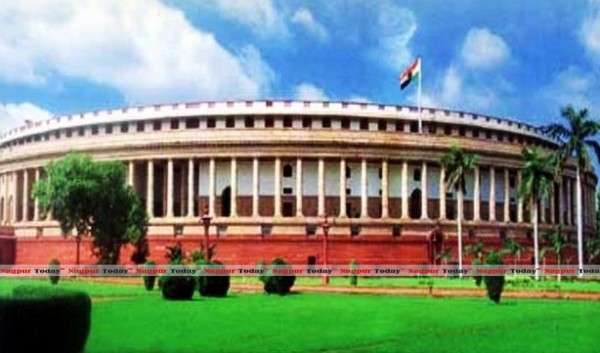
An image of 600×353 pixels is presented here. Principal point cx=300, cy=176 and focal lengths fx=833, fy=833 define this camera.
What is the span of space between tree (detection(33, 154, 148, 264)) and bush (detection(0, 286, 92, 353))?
11413 millimetres

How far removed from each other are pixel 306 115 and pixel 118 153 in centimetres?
1791

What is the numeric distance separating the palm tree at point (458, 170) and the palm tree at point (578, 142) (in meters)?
7.77

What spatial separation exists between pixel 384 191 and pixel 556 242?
1355 cm

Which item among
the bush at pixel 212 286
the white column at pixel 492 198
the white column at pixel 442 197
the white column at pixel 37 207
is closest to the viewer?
the white column at pixel 37 207

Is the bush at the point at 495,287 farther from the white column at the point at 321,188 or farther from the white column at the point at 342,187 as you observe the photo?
the white column at the point at 342,187

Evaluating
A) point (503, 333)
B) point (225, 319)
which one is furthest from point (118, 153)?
point (503, 333)

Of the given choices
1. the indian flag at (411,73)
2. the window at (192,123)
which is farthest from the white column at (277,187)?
the indian flag at (411,73)

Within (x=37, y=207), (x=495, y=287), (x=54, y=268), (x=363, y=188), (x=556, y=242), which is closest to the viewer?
(x=54, y=268)

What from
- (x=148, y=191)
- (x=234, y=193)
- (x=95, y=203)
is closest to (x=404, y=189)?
(x=234, y=193)

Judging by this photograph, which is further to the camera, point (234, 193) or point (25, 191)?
point (234, 193)

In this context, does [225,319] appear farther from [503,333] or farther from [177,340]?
[503,333]

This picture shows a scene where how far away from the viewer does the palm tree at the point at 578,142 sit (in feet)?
89.6

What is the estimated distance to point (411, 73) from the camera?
19.1 metres

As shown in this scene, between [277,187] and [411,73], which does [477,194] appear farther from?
[411,73]
